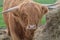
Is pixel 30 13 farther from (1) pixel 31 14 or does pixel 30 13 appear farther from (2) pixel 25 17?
(2) pixel 25 17

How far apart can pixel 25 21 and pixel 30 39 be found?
568mm

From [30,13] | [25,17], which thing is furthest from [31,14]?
[25,17]

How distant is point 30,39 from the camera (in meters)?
8.25

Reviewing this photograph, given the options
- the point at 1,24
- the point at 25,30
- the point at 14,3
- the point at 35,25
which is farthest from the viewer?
the point at 1,24

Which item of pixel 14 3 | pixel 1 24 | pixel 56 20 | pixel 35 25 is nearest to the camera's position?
pixel 35 25

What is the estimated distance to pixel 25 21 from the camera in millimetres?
7891

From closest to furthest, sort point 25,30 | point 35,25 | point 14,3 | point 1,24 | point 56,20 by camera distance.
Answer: point 35,25 < point 25,30 < point 14,3 < point 56,20 < point 1,24

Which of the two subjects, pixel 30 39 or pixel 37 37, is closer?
pixel 30 39

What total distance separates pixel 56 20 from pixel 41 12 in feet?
5.63

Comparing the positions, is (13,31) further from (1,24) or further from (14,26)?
(1,24)

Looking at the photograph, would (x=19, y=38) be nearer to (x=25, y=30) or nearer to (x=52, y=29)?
(x=25, y=30)

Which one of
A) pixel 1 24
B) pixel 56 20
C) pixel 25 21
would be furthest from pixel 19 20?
pixel 1 24

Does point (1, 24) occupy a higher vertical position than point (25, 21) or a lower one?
lower

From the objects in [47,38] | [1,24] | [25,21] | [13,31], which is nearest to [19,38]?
[13,31]
